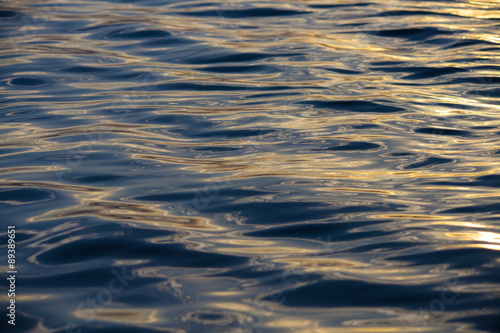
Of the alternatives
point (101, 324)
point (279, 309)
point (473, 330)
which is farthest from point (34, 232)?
point (473, 330)

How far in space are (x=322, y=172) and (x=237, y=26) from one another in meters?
5.50

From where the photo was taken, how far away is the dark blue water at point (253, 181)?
312 cm

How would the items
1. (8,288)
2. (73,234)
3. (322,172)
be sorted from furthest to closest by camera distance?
1. (322,172)
2. (73,234)
3. (8,288)

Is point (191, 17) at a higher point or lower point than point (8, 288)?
higher

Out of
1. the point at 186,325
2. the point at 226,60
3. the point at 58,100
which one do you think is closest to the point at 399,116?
the point at 226,60

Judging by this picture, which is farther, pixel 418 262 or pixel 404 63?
pixel 404 63

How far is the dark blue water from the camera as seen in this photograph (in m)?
3.12

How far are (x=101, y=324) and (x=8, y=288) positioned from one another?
24.5 inches

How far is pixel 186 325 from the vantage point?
293 cm

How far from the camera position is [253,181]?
4586 mm

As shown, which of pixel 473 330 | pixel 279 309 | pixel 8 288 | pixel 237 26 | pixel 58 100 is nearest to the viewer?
pixel 473 330

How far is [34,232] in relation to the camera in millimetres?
3896

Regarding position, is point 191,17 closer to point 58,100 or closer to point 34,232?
point 58,100

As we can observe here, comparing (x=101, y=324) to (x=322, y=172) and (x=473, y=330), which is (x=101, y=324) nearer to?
(x=473, y=330)
